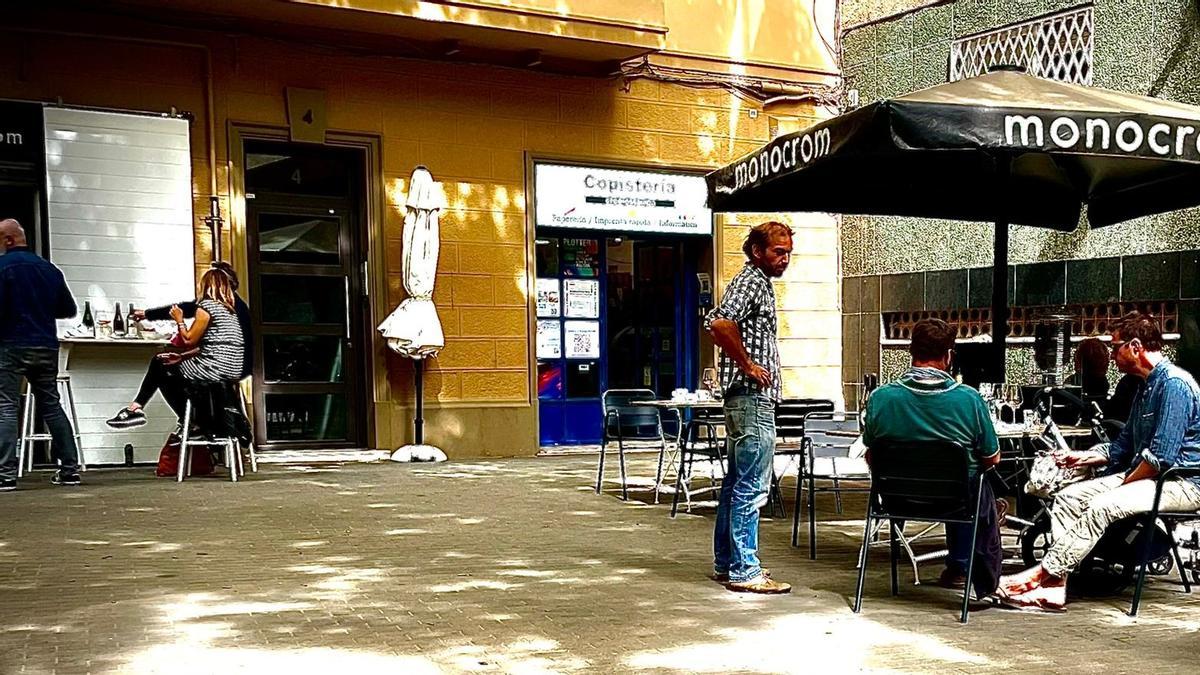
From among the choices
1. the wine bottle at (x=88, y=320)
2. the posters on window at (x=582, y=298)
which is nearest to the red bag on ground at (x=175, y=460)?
the wine bottle at (x=88, y=320)

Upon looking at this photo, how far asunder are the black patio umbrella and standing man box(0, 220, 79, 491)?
5.00 meters

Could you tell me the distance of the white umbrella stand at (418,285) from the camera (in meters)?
10.7

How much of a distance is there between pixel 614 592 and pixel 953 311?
26.5ft

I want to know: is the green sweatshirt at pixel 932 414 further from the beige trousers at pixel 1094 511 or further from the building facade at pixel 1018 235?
the building facade at pixel 1018 235

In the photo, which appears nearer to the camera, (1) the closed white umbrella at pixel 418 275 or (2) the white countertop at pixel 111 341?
(2) the white countertop at pixel 111 341

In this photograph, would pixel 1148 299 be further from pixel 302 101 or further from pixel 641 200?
pixel 302 101

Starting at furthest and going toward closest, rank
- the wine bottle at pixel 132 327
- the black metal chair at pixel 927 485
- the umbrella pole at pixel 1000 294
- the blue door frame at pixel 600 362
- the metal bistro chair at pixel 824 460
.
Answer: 1. the blue door frame at pixel 600 362
2. the wine bottle at pixel 132 327
3. the umbrella pole at pixel 1000 294
4. the metal bistro chair at pixel 824 460
5. the black metal chair at pixel 927 485

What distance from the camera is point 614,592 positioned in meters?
5.28

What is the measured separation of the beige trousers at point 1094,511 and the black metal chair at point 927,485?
0.37 m

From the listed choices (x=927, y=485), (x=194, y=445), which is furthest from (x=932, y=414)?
(x=194, y=445)

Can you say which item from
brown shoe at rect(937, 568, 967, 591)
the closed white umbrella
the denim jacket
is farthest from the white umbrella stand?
the denim jacket

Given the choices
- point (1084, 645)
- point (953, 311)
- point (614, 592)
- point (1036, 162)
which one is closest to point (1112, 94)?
point (1036, 162)

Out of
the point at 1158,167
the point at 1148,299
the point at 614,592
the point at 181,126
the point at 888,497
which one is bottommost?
the point at 614,592

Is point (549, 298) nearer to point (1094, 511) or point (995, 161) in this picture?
point (995, 161)
